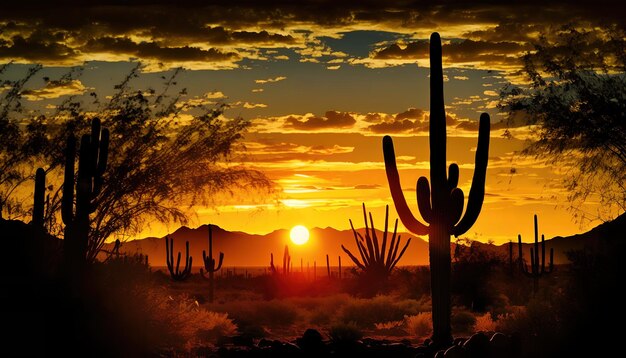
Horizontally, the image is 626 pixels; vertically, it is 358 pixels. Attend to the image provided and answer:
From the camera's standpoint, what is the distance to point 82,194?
2167 cm

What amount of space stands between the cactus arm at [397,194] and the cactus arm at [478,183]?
1.10 metres

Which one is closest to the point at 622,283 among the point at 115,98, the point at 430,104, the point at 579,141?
the point at 430,104

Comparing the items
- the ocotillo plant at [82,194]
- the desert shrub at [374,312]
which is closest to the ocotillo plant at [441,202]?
the ocotillo plant at [82,194]

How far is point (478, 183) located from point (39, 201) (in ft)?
39.6

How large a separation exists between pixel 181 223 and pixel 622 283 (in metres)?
15.3

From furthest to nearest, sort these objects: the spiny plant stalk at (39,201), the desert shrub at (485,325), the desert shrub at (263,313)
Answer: the desert shrub at (263,313) < the desert shrub at (485,325) < the spiny plant stalk at (39,201)

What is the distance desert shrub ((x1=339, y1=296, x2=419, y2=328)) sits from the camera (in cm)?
3431

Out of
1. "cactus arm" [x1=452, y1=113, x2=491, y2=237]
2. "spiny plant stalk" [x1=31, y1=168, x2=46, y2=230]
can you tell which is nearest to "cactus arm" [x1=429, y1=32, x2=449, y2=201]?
"cactus arm" [x1=452, y1=113, x2=491, y2=237]

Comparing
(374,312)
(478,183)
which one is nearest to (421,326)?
(374,312)

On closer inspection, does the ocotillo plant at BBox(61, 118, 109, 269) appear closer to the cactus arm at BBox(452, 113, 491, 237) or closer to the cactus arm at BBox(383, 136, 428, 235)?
the cactus arm at BBox(383, 136, 428, 235)

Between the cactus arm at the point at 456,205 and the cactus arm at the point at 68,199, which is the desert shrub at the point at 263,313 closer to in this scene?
the cactus arm at the point at 68,199

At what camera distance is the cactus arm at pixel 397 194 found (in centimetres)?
2169

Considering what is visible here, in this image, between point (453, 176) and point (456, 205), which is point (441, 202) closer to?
point (456, 205)

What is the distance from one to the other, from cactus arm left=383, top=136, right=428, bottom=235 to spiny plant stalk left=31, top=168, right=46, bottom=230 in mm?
9592
